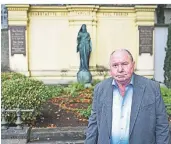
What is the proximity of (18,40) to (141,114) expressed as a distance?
9384 mm

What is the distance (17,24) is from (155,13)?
4805 mm

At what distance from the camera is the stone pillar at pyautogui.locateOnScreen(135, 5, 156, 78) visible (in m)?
11.5

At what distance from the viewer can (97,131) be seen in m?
2.66

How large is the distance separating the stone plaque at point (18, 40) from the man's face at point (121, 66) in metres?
9.25

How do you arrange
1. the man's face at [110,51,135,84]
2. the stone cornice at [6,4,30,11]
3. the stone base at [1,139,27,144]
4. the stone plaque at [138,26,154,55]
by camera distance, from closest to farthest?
the man's face at [110,51,135,84] → the stone base at [1,139,27,144] → the stone cornice at [6,4,30,11] → the stone plaque at [138,26,154,55]

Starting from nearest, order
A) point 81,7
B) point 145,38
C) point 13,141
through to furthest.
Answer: point 13,141, point 81,7, point 145,38

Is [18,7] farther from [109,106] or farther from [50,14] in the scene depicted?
[109,106]

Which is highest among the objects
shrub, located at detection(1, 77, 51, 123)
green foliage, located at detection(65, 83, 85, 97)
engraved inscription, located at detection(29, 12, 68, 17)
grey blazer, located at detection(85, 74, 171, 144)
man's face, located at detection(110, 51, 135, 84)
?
engraved inscription, located at detection(29, 12, 68, 17)

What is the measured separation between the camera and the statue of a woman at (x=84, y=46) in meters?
10.5

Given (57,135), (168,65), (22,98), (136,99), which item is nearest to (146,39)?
(168,65)

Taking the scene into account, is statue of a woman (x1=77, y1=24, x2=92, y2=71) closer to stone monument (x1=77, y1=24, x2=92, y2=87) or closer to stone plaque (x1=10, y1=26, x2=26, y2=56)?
stone monument (x1=77, y1=24, x2=92, y2=87)

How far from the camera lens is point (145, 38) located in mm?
11680

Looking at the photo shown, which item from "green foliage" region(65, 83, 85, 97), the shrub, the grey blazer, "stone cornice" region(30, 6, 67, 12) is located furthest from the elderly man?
"stone cornice" region(30, 6, 67, 12)

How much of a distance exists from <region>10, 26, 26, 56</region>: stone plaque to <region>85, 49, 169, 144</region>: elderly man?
9.16 m
